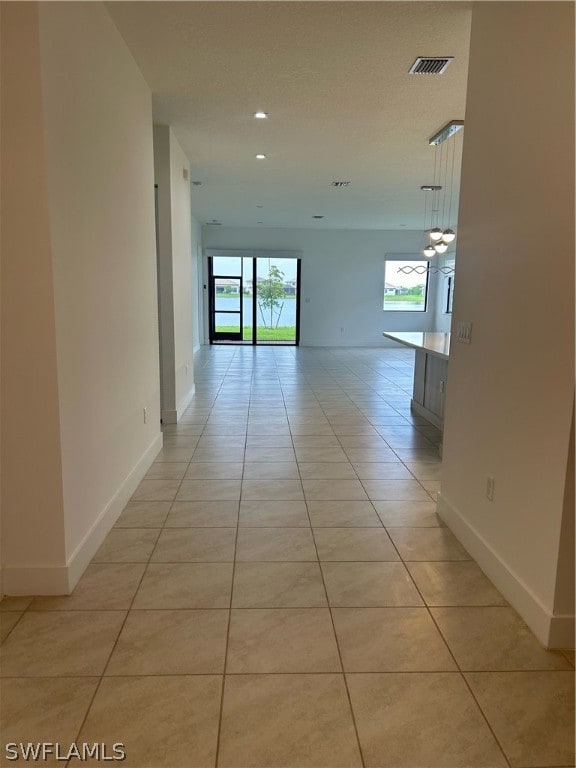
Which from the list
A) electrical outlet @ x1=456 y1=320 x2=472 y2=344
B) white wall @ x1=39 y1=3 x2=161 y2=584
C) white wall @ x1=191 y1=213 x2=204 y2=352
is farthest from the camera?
white wall @ x1=191 y1=213 x2=204 y2=352

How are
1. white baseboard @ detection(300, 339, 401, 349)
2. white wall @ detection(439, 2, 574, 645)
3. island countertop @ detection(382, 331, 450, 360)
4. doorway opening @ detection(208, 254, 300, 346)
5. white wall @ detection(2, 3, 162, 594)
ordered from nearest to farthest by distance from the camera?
white wall @ detection(439, 2, 574, 645), white wall @ detection(2, 3, 162, 594), island countertop @ detection(382, 331, 450, 360), doorway opening @ detection(208, 254, 300, 346), white baseboard @ detection(300, 339, 401, 349)

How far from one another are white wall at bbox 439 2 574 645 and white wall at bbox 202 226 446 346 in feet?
32.9

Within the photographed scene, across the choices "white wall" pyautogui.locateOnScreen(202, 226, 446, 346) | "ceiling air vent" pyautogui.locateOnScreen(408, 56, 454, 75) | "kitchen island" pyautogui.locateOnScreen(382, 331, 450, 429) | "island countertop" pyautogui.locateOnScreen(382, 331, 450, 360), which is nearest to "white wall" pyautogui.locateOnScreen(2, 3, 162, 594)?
"ceiling air vent" pyautogui.locateOnScreen(408, 56, 454, 75)

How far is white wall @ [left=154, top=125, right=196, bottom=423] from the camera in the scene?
15.6ft

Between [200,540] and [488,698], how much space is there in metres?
1.58

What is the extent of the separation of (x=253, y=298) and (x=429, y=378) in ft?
25.6

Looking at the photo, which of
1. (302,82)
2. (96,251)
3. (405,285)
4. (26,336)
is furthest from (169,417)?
(405,285)

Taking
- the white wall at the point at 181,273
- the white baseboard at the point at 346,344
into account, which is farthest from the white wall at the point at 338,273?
the white wall at the point at 181,273

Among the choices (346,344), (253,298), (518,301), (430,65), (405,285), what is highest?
(430,65)

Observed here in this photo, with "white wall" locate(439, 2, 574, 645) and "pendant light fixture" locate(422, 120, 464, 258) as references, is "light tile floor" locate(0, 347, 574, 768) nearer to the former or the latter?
"white wall" locate(439, 2, 574, 645)

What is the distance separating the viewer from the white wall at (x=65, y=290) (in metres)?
1.95

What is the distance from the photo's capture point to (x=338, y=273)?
502 inches

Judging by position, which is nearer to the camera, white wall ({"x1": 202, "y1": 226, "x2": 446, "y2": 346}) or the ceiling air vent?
the ceiling air vent

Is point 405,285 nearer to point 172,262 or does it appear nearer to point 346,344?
point 346,344
